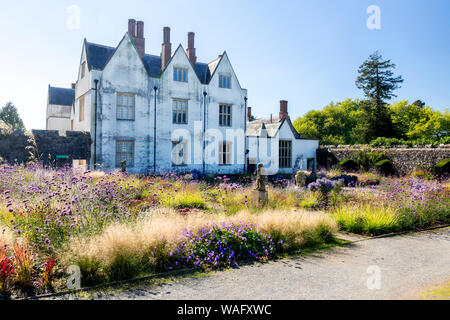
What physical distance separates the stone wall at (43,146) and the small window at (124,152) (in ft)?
5.67

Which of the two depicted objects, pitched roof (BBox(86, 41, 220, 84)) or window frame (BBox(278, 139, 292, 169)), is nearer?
pitched roof (BBox(86, 41, 220, 84))

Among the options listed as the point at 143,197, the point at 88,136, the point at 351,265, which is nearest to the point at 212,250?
the point at 351,265

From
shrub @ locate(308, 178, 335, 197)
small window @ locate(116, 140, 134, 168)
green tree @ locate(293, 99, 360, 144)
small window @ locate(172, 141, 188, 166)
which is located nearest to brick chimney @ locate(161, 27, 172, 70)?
small window @ locate(172, 141, 188, 166)

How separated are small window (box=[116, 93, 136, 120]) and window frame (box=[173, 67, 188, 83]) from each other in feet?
10.8

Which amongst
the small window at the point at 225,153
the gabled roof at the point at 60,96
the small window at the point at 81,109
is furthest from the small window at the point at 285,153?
the gabled roof at the point at 60,96

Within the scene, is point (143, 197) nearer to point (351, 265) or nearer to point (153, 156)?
point (351, 265)

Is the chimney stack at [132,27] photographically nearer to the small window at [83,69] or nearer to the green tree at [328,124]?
the small window at [83,69]

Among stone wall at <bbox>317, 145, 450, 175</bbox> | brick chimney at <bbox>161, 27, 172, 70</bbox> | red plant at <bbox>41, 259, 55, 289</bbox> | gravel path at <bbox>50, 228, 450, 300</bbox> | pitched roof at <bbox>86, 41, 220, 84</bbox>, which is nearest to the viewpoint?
gravel path at <bbox>50, 228, 450, 300</bbox>

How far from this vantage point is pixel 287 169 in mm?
26859

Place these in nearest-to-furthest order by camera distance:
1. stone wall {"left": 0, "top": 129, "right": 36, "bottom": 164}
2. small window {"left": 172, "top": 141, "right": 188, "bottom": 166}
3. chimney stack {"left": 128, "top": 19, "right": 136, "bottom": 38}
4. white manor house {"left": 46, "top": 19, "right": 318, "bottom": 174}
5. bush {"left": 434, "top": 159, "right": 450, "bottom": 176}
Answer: stone wall {"left": 0, "top": 129, "right": 36, "bottom": 164} < white manor house {"left": 46, "top": 19, "right": 318, "bottom": 174} < bush {"left": 434, "top": 159, "right": 450, "bottom": 176} < chimney stack {"left": 128, "top": 19, "right": 136, "bottom": 38} < small window {"left": 172, "top": 141, "right": 188, "bottom": 166}

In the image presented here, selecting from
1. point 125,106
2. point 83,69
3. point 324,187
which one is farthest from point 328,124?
point 324,187

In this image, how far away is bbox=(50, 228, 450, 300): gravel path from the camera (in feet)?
13.5

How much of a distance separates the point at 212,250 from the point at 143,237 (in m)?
1.22

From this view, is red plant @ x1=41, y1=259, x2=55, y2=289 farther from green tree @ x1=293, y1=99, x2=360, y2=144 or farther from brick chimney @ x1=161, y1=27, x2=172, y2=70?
green tree @ x1=293, y1=99, x2=360, y2=144
